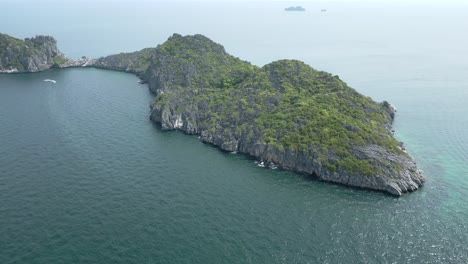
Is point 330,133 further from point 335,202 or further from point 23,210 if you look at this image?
point 23,210

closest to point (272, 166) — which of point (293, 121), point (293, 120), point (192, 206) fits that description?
point (293, 121)

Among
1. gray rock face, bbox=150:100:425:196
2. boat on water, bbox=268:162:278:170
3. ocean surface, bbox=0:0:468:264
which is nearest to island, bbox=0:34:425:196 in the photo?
gray rock face, bbox=150:100:425:196

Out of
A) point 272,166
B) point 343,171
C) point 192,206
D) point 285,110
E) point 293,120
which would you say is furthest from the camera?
point 285,110

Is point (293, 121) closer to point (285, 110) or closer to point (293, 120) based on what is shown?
point (293, 120)

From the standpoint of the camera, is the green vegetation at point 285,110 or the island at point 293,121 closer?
the island at point 293,121

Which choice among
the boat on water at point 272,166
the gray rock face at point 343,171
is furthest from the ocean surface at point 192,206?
the gray rock face at point 343,171

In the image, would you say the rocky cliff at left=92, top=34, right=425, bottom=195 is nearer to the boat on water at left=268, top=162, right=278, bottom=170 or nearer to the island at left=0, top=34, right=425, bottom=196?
the island at left=0, top=34, right=425, bottom=196

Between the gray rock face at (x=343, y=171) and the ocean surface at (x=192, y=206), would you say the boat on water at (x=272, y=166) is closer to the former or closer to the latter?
the gray rock face at (x=343, y=171)

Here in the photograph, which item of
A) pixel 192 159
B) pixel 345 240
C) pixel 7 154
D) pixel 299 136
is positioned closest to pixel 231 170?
pixel 192 159

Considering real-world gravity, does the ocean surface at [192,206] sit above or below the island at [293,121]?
below
